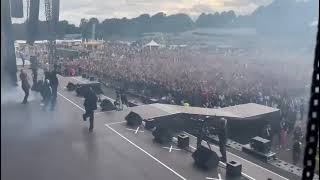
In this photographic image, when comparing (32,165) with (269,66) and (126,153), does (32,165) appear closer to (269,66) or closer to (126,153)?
(126,153)

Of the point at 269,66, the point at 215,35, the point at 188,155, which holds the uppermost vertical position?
the point at 215,35

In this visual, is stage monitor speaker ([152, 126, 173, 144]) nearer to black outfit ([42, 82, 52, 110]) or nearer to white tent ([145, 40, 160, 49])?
black outfit ([42, 82, 52, 110])

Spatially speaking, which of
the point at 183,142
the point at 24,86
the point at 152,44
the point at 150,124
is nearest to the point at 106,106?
the point at 150,124

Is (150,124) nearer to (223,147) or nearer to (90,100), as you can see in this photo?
(90,100)

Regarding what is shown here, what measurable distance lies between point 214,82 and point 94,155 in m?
10.6

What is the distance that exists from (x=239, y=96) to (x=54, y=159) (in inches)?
392

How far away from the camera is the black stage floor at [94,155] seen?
771cm

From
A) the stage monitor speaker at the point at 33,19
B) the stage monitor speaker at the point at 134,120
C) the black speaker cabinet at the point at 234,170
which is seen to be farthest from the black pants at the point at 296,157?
the stage monitor speaker at the point at 33,19

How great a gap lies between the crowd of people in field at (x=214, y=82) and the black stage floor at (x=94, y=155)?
4044mm

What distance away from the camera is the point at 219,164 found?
918 centimetres

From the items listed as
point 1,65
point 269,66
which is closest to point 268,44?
point 269,66

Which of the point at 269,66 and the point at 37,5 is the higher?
the point at 37,5

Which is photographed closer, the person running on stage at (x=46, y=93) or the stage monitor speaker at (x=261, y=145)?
the stage monitor speaker at (x=261, y=145)

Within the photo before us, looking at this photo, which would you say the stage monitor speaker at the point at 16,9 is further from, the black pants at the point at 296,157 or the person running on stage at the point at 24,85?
the black pants at the point at 296,157
